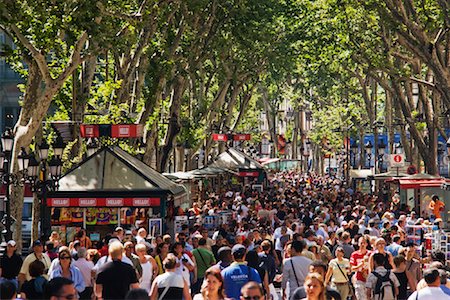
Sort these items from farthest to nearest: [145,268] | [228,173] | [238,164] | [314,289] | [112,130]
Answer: [238,164] → [228,173] → [112,130] → [145,268] → [314,289]

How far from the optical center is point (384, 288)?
1354 cm

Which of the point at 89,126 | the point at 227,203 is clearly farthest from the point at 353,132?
the point at 89,126

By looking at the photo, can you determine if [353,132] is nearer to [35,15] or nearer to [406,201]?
[406,201]

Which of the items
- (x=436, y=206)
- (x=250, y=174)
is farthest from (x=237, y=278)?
(x=250, y=174)

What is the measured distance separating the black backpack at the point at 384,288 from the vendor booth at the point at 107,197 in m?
9.38

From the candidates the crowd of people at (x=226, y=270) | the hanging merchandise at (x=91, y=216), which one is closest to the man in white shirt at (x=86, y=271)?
the crowd of people at (x=226, y=270)

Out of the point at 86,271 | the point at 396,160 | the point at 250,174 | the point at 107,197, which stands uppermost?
the point at 396,160

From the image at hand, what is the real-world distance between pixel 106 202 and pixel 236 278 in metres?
10.4

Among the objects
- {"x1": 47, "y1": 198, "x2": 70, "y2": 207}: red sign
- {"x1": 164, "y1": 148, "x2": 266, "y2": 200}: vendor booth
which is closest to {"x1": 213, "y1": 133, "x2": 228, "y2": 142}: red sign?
{"x1": 164, "y1": 148, "x2": 266, "y2": 200}: vendor booth

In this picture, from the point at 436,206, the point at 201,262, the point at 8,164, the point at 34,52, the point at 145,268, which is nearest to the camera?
the point at 145,268

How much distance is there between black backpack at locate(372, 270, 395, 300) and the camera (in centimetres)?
1352

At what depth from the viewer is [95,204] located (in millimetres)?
22750

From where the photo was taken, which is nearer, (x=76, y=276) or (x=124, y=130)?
(x=76, y=276)

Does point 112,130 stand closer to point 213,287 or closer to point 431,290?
point 213,287
